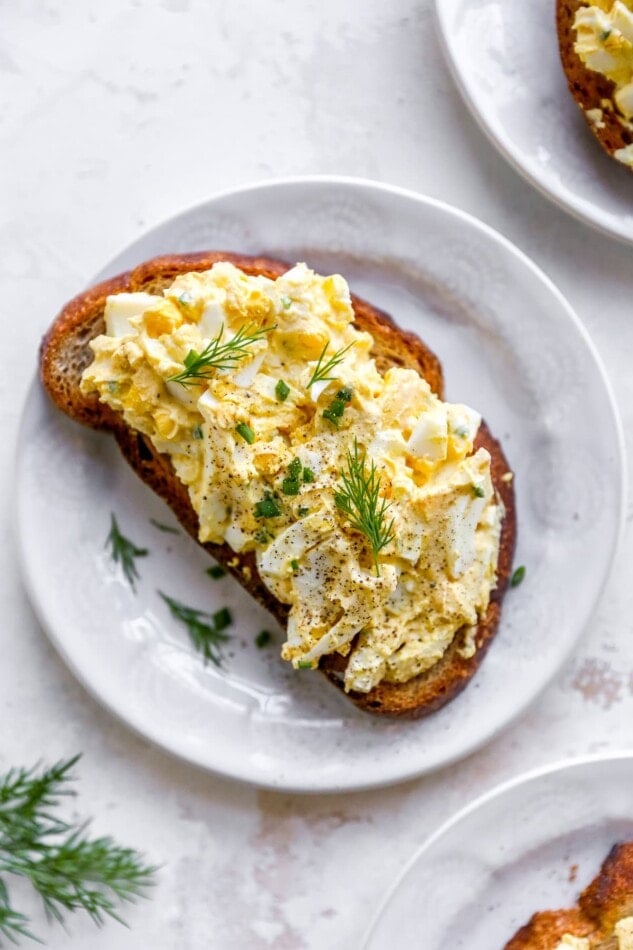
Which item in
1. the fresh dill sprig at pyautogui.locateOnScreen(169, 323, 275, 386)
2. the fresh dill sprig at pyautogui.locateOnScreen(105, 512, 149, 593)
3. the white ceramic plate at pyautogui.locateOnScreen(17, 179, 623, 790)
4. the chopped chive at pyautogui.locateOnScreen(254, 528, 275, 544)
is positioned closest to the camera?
the fresh dill sprig at pyautogui.locateOnScreen(169, 323, 275, 386)

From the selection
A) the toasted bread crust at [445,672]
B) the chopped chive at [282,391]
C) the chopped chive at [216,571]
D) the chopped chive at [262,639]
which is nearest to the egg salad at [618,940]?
the toasted bread crust at [445,672]

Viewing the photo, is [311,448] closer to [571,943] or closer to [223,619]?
[223,619]

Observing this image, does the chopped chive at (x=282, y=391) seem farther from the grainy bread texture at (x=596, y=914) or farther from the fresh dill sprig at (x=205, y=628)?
the grainy bread texture at (x=596, y=914)

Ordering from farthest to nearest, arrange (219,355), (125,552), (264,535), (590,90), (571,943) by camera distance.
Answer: (125,552) → (590,90) → (571,943) → (264,535) → (219,355)

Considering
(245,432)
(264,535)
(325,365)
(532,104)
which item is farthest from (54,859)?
(532,104)

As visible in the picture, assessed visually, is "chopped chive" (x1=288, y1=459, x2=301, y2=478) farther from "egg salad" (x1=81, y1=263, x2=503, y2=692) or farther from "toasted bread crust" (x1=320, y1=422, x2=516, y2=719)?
"toasted bread crust" (x1=320, y1=422, x2=516, y2=719)

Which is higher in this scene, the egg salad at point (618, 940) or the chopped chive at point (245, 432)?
the chopped chive at point (245, 432)

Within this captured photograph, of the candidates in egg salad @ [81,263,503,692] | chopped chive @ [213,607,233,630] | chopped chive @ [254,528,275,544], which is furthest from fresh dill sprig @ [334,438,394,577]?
chopped chive @ [213,607,233,630]
